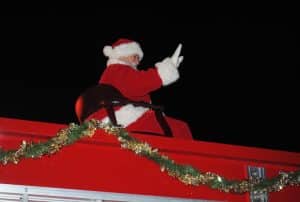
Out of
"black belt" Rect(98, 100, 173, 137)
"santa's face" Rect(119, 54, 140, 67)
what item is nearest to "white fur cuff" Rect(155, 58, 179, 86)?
"black belt" Rect(98, 100, 173, 137)

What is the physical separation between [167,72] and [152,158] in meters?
0.59

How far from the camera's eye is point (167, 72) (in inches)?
110

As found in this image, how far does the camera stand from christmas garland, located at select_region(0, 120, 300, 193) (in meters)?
2.21

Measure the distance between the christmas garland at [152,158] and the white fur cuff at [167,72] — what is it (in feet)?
1.73

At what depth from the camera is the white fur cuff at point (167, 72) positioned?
280 cm

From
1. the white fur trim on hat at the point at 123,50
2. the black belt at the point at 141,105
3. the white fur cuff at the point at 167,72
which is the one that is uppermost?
the white fur trim on hat at the point at 123,50

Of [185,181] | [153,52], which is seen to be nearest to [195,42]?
[153,52]

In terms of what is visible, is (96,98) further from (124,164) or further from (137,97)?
(124,164)

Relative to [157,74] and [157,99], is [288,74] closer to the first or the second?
[157,99]

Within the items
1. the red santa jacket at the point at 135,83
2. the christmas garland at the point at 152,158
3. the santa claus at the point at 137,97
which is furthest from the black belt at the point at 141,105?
the christmas garland at the point at 152,158

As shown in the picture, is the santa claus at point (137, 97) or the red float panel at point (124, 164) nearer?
the red float panel at point (124, 164)

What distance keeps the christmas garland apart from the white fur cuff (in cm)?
53

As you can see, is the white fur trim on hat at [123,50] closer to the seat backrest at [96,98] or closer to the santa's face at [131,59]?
the santa's face at [131,59]

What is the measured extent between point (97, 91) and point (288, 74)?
8.65 ft
